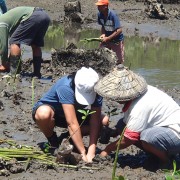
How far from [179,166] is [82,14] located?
13.0 metres

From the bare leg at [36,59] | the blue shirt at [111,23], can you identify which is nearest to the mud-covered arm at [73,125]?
the bare leg at [36,59]

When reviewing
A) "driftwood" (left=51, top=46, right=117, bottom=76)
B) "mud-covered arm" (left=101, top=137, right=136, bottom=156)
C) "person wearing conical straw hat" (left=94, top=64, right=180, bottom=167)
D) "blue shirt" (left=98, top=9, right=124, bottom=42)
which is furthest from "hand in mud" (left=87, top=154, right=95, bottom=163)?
"blue shirt" (left=98, top=9, right=124, bottom=42)

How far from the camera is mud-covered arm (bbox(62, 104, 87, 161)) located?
5.29 metres

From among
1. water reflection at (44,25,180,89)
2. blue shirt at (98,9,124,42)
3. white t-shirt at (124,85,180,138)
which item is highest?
white t-shirt at (124,85,180,138)

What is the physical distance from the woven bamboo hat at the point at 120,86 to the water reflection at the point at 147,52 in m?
3.61

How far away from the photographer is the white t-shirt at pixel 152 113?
5031 millimetres

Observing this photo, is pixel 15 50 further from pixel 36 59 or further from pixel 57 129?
pixel 57 129

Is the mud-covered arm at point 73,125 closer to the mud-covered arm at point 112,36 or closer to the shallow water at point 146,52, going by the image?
the shallow water at point 146,52

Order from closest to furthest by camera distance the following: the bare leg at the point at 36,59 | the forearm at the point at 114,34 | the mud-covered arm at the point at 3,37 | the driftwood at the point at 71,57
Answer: the mud-covered arm at the point at 3,37 < the bare leg at the point at 36,59 < the driftwood at the point at 71,57 < the forearm at the point at 114,34

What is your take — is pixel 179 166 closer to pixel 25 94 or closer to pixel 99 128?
pixel 99 128

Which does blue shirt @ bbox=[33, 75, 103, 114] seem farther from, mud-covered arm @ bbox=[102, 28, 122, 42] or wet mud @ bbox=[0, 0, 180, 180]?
mud-covered arm @ bbox=[102, 28, 122, 42]

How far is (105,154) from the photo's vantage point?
17.7 ft

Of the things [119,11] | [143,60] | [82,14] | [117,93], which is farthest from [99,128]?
[119,11]

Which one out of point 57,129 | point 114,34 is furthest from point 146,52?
point 57,129
